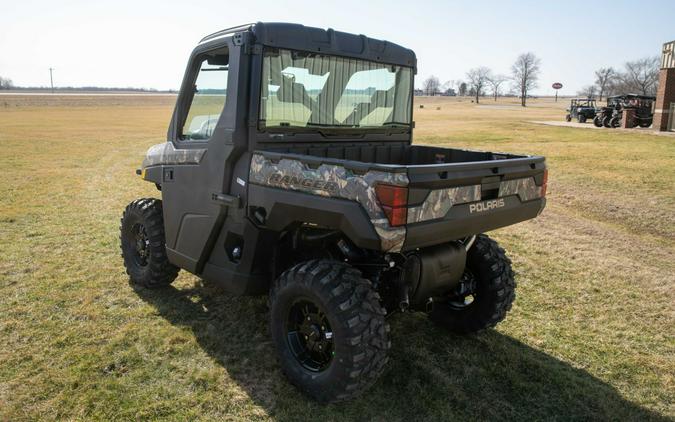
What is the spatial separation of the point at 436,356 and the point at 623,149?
16875 millimetres

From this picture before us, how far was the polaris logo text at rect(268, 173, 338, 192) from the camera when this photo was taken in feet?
10.5

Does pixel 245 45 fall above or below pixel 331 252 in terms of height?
above

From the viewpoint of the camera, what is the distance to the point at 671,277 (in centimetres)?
600

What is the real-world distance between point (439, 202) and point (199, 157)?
6.75 ft

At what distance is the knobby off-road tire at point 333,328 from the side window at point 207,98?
1.43 m

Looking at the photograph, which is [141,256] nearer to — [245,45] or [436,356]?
[245,45]

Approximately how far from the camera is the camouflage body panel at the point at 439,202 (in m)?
3.01

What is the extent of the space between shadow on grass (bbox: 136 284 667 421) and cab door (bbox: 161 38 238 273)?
71cm

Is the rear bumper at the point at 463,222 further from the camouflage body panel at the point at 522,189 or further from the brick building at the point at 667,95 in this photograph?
the brick building at the point at 667,95

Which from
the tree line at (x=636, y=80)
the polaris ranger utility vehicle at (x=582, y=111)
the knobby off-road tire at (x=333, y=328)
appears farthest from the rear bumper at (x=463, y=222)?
the tree line at (x=636, y=80)

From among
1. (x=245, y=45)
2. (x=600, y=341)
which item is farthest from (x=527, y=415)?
(x=245, y=45)

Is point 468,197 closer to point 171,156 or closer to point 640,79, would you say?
point 171,156

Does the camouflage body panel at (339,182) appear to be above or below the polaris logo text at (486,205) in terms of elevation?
above

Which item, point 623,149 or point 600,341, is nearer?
point 600,341
